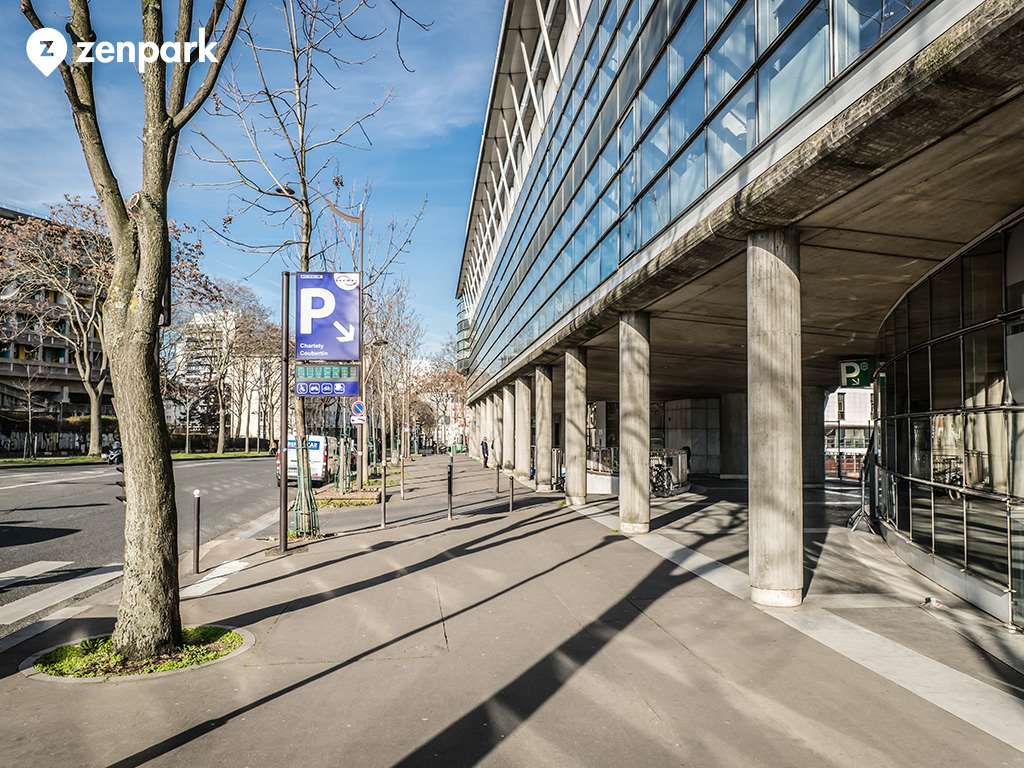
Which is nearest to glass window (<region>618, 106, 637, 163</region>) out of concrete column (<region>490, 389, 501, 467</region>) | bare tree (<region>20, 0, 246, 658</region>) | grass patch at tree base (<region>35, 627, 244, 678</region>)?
bare tree (<region>20, 0, 246, 658</region>)

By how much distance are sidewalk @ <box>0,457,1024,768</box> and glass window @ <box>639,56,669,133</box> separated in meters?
8.87

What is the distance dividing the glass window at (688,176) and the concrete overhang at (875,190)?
312 millimetres

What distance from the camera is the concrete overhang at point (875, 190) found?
20.6 ft

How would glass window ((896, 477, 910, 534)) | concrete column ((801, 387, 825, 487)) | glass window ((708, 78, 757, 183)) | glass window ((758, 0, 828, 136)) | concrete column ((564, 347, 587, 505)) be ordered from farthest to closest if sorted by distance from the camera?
concrete column ((801, 387, 825, 487))
concrete column ((564, 347, 587, 505))
glass window ((896, 477, 910, 534))
glass window ((708, 78, 757, 183))
glass window ((758, 0, 828, 136))

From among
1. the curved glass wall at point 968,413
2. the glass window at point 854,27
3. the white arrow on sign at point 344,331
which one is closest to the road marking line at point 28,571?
the white arrow on sign at point 344,331

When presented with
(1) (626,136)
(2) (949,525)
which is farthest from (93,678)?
(1) (626,136)

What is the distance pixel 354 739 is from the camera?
5.11m

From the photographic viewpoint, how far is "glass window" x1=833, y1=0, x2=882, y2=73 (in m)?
7.49

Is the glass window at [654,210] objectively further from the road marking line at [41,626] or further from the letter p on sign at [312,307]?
the road marking line at [41,626]

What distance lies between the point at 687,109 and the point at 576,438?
1160cm

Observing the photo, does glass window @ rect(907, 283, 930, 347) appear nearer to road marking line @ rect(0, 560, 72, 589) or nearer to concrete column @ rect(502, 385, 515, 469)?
road marking line @ rect(0, 560, 72, 589)

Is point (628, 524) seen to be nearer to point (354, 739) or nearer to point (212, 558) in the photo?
point (212, 558)

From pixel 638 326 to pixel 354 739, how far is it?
13114mm

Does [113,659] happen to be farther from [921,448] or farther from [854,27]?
[921,448]
